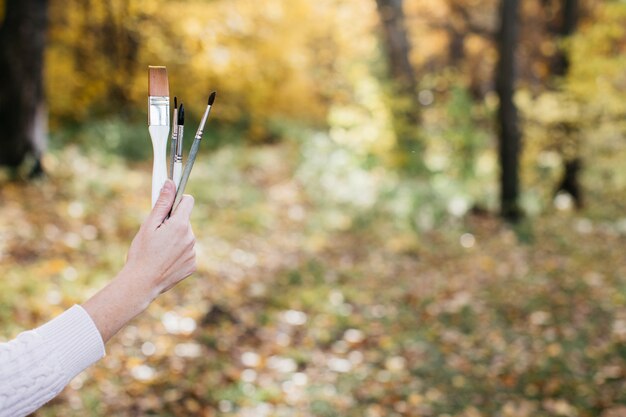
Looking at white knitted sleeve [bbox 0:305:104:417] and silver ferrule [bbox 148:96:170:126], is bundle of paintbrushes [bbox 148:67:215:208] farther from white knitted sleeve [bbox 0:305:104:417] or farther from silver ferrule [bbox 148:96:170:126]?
white knitted sleeve [bbox 0:305:104:417]

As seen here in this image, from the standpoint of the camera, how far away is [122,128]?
43.5 ft

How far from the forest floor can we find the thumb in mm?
3382

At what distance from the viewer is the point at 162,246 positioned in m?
1.39

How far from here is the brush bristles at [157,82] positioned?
4.88 feet

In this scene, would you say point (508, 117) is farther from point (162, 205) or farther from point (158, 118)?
point (162, 205)

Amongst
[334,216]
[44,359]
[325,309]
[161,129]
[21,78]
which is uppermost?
[161,129]

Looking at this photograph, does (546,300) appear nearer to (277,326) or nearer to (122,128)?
(277,326)

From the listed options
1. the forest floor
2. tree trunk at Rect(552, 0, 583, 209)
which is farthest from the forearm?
tree trunk at Rect(552, 0, 583, 209)

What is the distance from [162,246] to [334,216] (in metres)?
8.74

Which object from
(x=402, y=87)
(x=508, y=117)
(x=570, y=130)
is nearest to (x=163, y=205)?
(x=508, y=117)

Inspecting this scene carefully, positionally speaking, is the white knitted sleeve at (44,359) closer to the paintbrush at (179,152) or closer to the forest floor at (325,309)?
the paintbrush at (179,152)

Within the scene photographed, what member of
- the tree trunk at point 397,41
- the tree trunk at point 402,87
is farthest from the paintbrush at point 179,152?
the tree trunk at point 397,41

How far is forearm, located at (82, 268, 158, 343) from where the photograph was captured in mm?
1357

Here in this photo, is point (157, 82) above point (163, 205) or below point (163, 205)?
above
